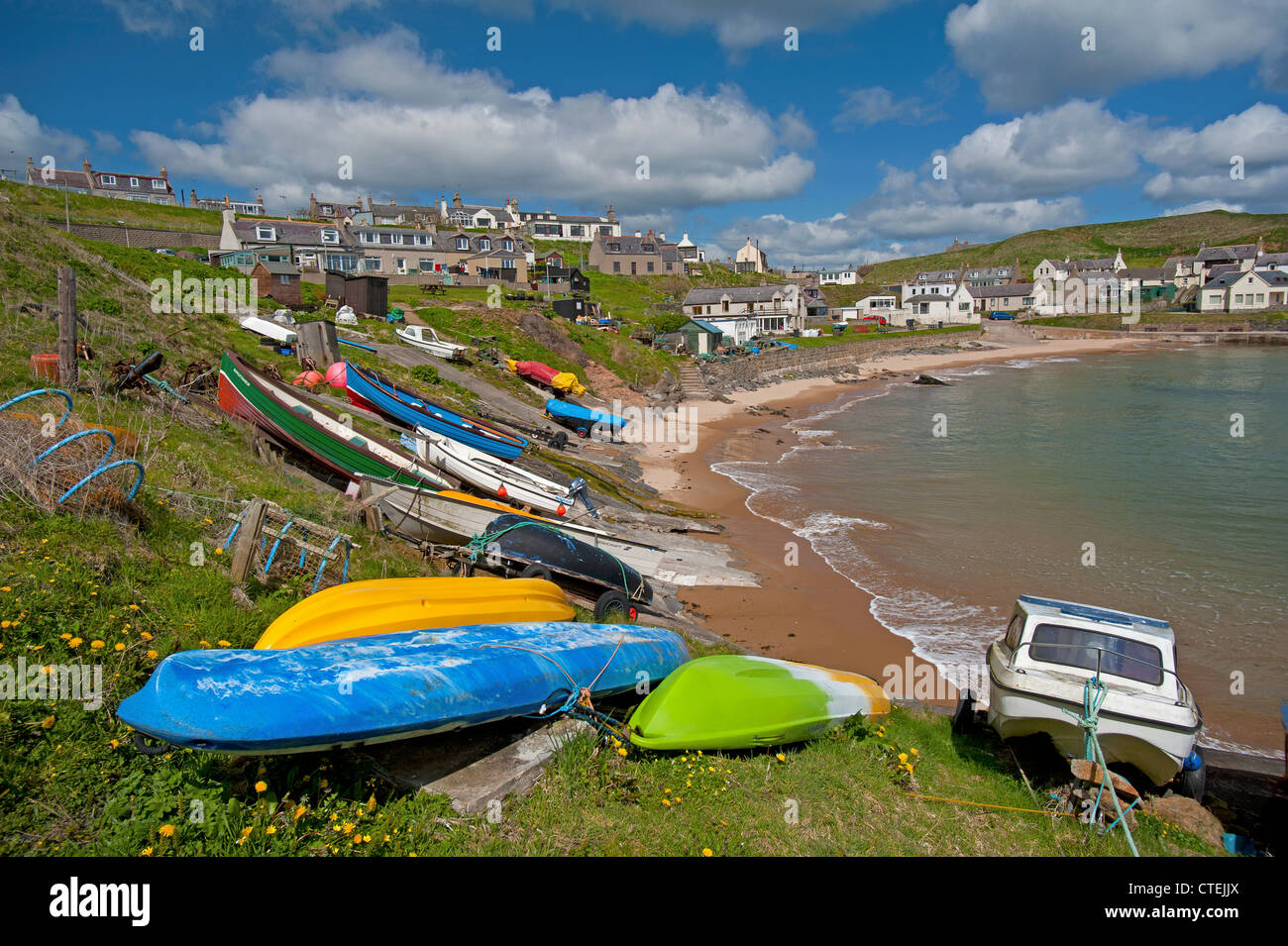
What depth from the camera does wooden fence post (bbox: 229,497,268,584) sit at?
25.1 ft

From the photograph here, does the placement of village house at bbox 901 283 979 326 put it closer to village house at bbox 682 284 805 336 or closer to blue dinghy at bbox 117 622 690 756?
village house at bbox 682 284 805 336

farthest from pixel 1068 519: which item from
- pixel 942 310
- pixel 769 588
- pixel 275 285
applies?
pixel 942 310

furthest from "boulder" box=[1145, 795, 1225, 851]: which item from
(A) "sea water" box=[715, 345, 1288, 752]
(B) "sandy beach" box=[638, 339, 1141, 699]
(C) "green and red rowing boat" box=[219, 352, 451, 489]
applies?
(C) "green and red rowing boat" box=[219, 352, 451, 489]

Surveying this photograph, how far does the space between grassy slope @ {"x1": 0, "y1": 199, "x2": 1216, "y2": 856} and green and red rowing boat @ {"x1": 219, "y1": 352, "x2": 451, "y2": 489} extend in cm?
522

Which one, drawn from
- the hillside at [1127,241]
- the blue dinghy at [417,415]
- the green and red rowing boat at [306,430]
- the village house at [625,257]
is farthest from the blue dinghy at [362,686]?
the hillside at [1127,241]

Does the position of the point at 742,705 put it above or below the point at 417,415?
below

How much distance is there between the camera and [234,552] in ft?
25.4

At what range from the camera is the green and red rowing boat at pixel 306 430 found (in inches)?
576

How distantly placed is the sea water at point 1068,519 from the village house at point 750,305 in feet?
111

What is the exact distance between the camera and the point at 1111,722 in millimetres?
7508

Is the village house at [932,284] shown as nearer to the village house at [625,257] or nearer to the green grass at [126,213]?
the village house at [625,257]

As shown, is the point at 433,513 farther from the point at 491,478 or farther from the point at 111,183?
the point at 111,183

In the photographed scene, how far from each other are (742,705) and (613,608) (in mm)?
4388
